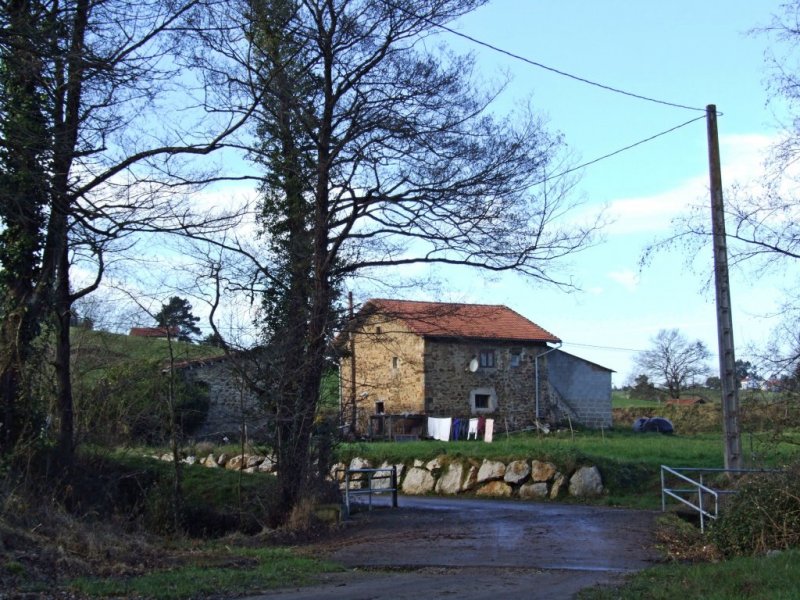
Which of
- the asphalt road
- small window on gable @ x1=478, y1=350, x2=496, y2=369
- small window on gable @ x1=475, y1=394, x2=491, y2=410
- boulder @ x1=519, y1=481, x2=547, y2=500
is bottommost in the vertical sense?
the asphalt road

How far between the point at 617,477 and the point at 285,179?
11.9 metres

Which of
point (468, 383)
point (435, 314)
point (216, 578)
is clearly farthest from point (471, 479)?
point (468, 383)

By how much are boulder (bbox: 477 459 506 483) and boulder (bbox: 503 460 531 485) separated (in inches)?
8.6

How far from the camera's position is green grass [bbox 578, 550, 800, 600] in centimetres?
908

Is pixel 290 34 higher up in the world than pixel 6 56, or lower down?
higher up

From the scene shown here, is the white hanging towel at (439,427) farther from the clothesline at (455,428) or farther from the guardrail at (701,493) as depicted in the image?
the guardrail at (701,493)

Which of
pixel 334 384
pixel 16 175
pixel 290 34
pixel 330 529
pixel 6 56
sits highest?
pixel 290 34

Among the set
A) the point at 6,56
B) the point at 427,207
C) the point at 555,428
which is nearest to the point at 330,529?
the point at 427,207

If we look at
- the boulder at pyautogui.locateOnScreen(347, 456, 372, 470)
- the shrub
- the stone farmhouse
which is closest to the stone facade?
the stone farmhouse

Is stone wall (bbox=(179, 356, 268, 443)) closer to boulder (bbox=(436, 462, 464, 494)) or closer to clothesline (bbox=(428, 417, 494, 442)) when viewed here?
boulder (bbox=(436, 462, 464, 494))

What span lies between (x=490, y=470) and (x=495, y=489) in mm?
606

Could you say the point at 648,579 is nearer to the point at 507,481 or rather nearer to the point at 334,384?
the point at 334,384

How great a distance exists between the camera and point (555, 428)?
153 ft

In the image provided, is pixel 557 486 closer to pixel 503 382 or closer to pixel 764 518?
pixel 764 518
